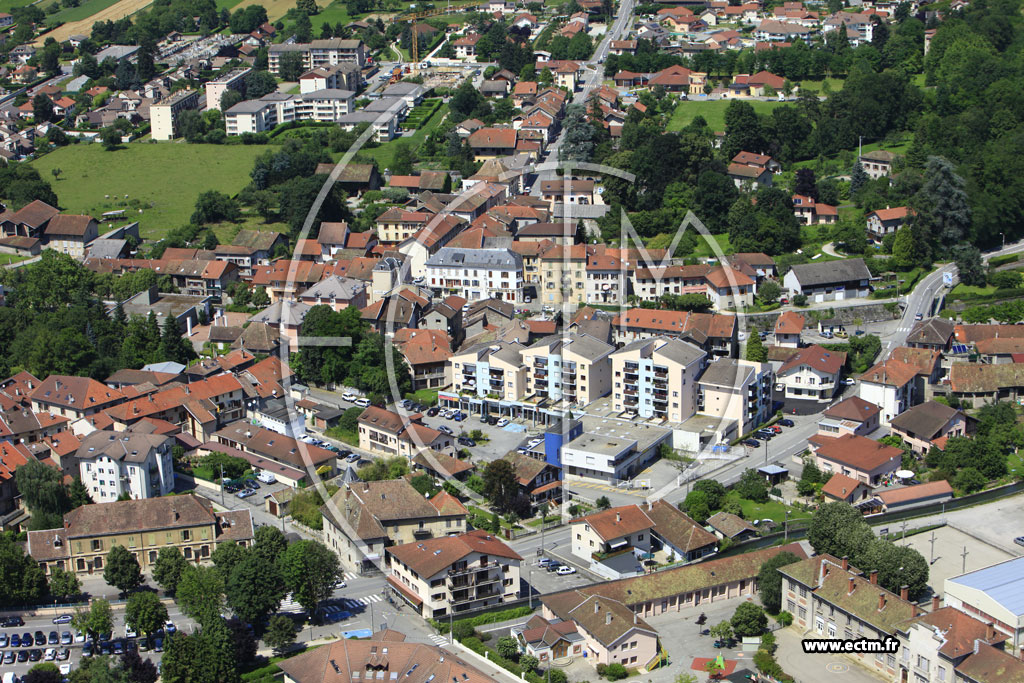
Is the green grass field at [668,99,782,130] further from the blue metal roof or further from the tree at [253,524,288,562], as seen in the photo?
the tree at [253,524,288,562]

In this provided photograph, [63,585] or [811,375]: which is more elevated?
[811,375]

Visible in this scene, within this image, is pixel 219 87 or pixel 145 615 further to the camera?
pixel 219 87

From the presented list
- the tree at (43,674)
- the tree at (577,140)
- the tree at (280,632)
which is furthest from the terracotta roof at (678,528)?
the tree at (577,140)

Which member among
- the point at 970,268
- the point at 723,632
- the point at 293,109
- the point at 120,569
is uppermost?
the point at 293,109

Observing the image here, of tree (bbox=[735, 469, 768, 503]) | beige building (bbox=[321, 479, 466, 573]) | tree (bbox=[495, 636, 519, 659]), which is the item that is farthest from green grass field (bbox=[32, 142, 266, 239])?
tree (bbox=[495, 636, 519, 659])

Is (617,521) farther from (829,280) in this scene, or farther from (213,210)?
(213,210)

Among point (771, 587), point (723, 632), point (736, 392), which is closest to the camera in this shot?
point (723, 632)

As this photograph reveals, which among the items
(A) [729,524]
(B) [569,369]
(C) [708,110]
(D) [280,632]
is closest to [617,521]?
(A) [729,524]

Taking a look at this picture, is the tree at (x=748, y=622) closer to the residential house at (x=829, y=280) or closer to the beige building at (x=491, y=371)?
the beige building at (x=491, y=371)

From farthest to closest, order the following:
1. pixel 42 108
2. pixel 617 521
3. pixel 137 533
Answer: pixel 42 108 → pixel 137 533 → pixel 617 521
